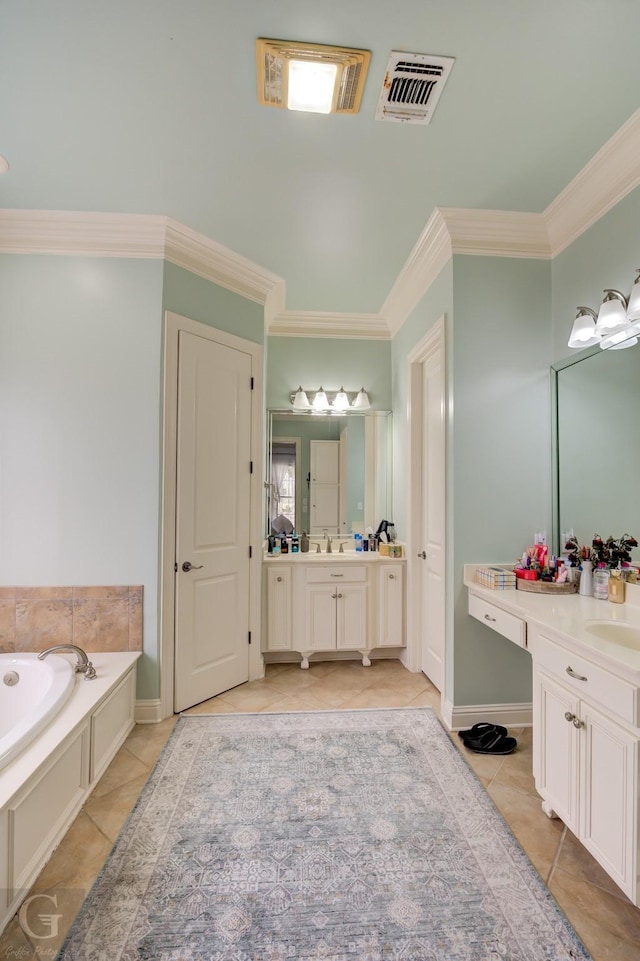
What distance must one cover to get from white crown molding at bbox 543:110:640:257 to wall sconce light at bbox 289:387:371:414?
5.70ft

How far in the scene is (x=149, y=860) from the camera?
1538 mm

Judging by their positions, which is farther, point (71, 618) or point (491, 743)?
point (71, 618)

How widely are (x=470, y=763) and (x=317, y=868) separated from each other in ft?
3.07

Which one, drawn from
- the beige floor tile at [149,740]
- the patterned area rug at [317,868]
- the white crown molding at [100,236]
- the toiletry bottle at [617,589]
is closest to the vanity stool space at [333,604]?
the beige floor tile at [149,740]

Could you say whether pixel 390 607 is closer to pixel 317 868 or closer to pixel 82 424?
pixel 317 868

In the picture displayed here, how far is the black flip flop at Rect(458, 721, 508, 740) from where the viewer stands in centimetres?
230

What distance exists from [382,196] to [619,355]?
1401mm

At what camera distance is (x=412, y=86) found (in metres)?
1.63

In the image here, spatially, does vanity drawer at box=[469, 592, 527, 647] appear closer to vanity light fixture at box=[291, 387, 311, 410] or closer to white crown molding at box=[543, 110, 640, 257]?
white crown molding at box=[543, 110, 640, 257]

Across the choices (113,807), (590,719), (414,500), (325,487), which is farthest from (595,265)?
(113,807)

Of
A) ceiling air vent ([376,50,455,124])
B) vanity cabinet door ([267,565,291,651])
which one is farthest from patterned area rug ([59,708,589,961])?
ceiling air vent ([376,50,455,124])

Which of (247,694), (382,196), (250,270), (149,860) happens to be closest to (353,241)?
(382,196)

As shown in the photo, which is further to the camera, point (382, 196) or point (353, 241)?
point (353, 241)

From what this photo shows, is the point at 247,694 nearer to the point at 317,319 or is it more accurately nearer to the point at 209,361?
the point at 209,361
